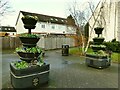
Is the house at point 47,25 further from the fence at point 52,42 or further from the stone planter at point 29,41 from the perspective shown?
the stone planter at point 29,41

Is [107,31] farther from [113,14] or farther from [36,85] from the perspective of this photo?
[36,85]

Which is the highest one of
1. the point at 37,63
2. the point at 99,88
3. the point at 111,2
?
the point at 111,2

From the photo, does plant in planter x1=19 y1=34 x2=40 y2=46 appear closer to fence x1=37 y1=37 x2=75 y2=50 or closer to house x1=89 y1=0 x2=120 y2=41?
house x1=89 y1=0 x2=120 y2=41

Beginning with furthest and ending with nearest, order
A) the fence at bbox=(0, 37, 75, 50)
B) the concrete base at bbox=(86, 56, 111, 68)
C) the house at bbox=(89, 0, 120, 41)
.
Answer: the fence at bbox=(0, 37, 75, 50)
the house at bbox=(89, 0, 120, 41)
the concrete base at bbox=(86, 56, 111, 68)

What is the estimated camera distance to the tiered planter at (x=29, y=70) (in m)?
5.97

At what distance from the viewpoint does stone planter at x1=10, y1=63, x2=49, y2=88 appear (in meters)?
5.94

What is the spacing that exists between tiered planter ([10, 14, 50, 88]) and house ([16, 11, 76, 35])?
31062mm


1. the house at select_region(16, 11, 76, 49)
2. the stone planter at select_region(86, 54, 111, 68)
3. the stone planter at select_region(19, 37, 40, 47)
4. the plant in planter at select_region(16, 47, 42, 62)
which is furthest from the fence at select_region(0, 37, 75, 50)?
the plant in planter at select_region(16, 47, 42, 62)

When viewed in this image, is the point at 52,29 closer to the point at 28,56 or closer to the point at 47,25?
the point at 47,25

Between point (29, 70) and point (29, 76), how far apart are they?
22 cm

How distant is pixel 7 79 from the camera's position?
7.63 m

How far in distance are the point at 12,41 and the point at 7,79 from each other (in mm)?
17246

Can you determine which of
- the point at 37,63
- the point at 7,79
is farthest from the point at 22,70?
the point at 7,79

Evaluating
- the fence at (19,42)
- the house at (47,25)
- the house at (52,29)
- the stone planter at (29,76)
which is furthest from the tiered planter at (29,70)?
the house at (47,25)
